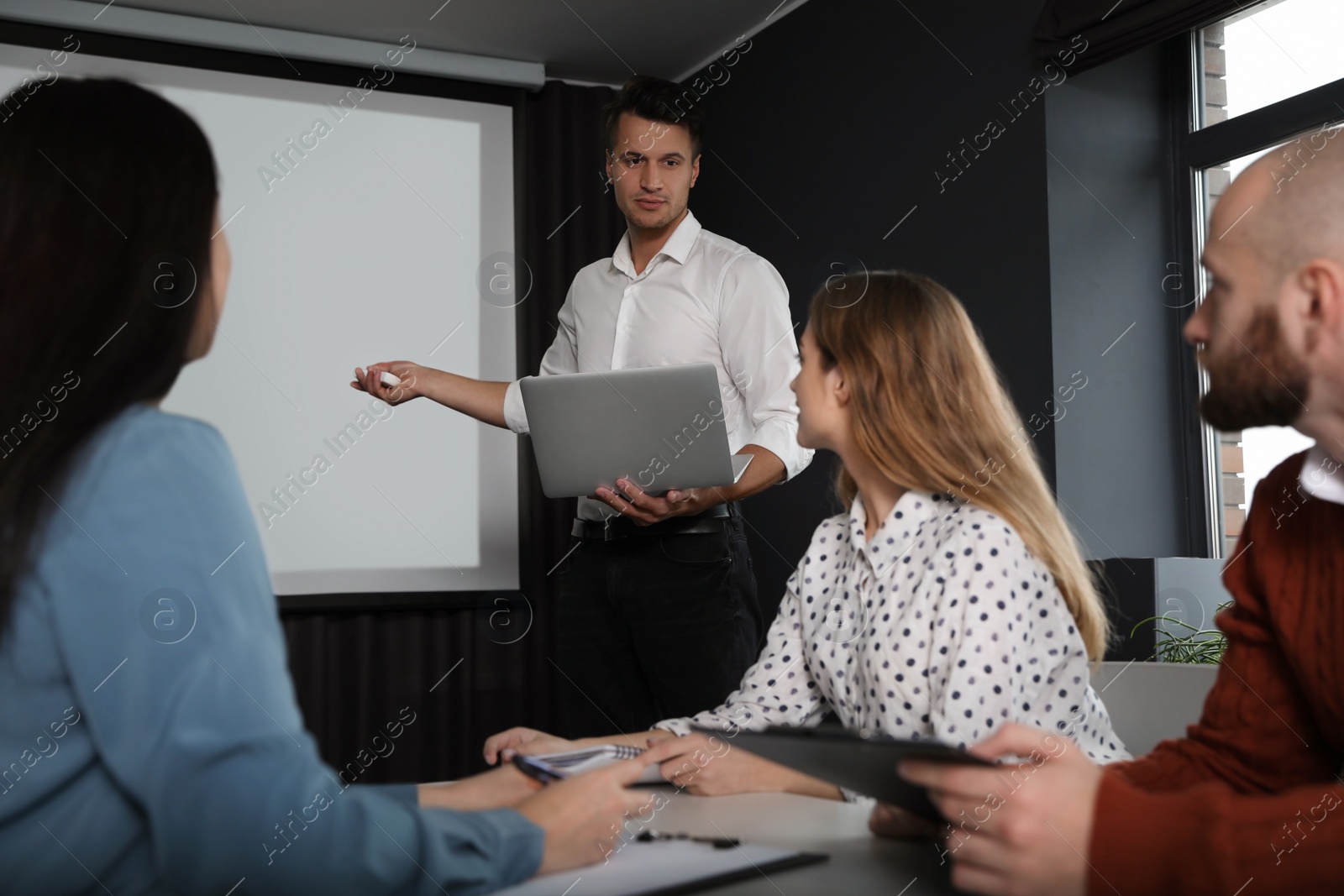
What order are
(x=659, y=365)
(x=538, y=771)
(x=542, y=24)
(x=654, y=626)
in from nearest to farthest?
(x=538, y=771)
(x=654, y=626)
(x=659, y=365)
(x=542, y=24)

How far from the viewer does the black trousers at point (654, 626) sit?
223 centimetres

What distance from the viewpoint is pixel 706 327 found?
8.05 feet

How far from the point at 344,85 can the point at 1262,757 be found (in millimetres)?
3558

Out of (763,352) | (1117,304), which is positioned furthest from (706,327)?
(1117,304)

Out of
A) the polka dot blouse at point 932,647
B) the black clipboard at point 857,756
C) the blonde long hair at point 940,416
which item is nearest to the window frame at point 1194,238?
the blonde long hair at point 940,416

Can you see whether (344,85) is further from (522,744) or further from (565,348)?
(522,744)

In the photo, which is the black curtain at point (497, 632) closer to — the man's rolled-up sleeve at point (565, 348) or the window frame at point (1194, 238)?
the man's rolled-up sleeve at point (565, 348)

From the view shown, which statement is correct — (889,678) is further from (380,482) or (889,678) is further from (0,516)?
(380,482)

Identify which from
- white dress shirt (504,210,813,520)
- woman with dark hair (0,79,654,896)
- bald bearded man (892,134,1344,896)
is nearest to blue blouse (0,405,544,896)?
woman with dark hair (0,79,654,896)

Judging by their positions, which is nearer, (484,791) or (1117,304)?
(484,791)

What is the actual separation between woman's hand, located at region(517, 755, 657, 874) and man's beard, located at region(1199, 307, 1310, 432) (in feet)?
1.89

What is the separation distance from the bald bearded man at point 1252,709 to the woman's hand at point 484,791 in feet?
1.21

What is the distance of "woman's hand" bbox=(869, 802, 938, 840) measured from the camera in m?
0.89

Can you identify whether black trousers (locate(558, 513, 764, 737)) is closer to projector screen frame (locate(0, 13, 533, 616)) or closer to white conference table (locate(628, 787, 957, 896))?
white conference table (locate(628, 787, 957, 896))
